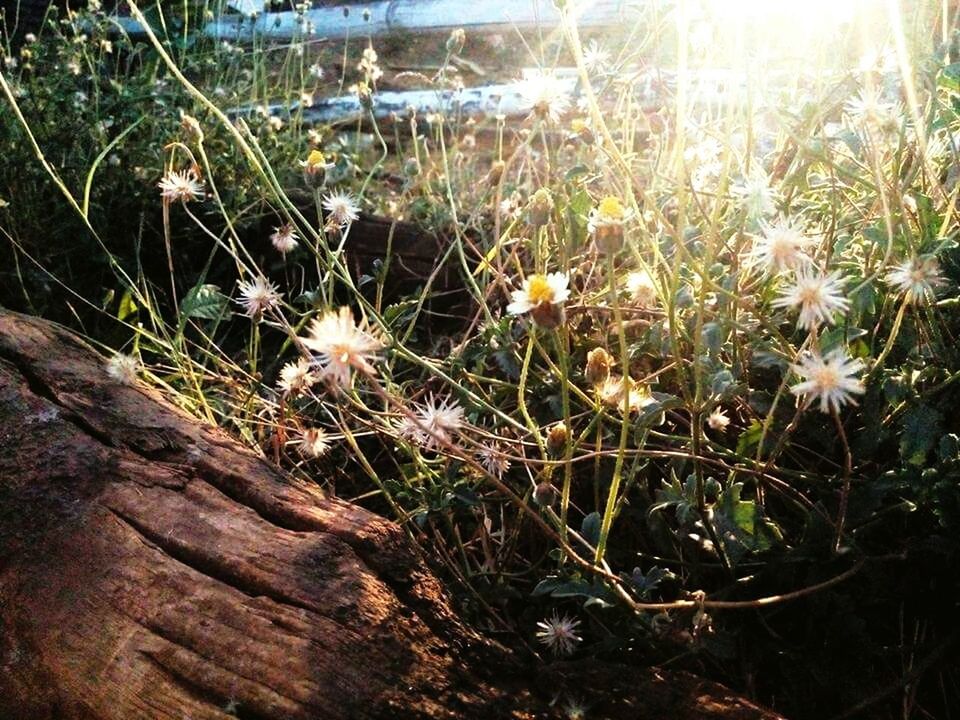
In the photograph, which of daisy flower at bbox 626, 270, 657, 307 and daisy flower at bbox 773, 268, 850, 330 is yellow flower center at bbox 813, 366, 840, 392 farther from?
daisy flower at bbox 626, 270, 657, 307

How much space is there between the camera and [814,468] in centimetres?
138

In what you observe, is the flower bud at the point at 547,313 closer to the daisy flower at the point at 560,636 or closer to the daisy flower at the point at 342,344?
the daisy flower at the point at 342,344

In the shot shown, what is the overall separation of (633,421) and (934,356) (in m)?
0.38

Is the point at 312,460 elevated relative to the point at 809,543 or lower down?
lower down

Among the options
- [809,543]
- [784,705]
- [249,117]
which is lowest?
[784,705]

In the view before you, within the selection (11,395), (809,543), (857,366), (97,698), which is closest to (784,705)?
(809,543)

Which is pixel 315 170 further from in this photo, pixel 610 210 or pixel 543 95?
pixel 610 210

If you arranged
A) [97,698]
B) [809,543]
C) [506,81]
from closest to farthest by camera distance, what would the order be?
1. [97,698]
2. [809,543]
3. [506,81]

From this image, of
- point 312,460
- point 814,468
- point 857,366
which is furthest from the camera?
point 312,460

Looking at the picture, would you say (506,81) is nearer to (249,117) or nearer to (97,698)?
(249,117)

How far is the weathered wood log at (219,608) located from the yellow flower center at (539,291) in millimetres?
432

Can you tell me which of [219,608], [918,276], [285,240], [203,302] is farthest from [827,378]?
[203,302]

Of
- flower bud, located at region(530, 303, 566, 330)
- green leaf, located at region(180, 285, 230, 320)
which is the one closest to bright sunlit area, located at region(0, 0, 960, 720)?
flower bud, located at region(530, 303, 566, 330)

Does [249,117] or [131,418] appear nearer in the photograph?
[131,418]
